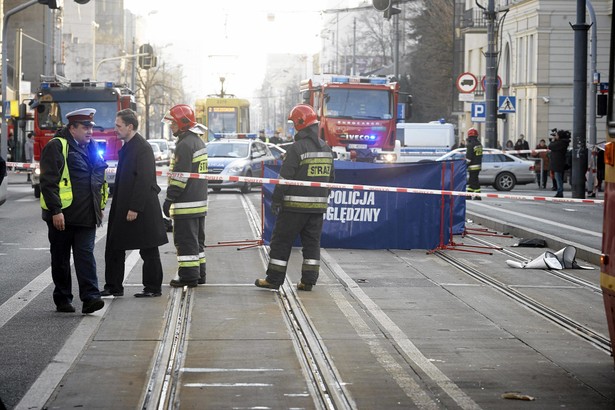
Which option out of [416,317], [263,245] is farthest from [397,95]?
[416,317]

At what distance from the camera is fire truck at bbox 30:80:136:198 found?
1158 inches

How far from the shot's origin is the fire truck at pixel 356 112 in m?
36.3

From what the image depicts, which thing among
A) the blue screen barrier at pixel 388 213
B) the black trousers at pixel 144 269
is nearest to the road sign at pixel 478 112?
the blue screen barrier at pixel 388 213

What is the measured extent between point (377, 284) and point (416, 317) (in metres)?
2.34

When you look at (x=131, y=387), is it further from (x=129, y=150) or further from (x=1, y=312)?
(x=129, y=150)

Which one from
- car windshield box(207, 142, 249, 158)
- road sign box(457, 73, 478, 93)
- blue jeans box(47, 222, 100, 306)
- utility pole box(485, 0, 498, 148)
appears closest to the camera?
blue jeans box(47, 222, 100, 306)

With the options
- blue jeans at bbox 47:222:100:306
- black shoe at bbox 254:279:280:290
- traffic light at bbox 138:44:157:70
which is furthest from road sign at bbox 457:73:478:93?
blue jeans at bbox 47:222:100:306

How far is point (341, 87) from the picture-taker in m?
36.3

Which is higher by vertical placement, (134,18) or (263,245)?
(134,18)

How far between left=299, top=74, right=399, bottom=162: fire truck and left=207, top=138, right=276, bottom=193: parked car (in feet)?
7.96

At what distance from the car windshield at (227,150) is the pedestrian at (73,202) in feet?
74.4

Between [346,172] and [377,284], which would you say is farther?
[346,172]

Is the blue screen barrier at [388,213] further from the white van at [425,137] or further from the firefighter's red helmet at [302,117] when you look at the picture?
the white van at [425,137]

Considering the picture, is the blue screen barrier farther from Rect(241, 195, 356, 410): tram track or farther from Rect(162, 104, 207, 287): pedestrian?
Rect(162, 104, 207, 287): pedestrian
